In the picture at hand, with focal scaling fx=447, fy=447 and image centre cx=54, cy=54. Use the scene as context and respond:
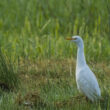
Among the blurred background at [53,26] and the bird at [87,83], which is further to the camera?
the blurred background at [53,26]

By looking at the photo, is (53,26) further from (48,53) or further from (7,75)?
(7,75)

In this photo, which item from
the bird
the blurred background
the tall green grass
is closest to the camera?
the bird

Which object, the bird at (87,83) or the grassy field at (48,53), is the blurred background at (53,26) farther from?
the bird at (87,83)

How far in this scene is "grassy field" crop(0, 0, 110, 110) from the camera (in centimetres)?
502

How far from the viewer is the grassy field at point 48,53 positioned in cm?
502

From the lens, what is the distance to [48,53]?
6.41 meters

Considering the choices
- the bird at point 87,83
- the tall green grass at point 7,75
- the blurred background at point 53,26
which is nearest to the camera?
A: the bird at point 87,83

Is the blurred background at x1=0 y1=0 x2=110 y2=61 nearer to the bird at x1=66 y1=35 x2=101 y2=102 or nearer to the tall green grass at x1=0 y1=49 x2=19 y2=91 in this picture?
the tall green grass at x1=0 y1=49 x2=19 y2=91

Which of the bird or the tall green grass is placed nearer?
the bird

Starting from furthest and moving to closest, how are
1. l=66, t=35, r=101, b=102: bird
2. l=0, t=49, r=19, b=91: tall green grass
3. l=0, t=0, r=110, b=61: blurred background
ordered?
l=0, t=0, r=110, b=61: blurred background
l=0, t=49, r=19, b=91: tall green grass
l=66, t=35, r=101, b=102: bird

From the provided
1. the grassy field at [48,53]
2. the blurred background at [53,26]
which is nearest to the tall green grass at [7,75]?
the grassy field at [48,53]

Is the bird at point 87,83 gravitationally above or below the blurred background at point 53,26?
below

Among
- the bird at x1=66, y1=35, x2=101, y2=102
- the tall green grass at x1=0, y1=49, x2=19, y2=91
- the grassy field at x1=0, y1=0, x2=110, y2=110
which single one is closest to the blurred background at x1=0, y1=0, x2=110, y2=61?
the grassy field at x1=0, y1=0, x2=110, y2=110

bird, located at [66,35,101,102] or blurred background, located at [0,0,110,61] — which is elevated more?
blurred background, located at [0,0,110,61]
